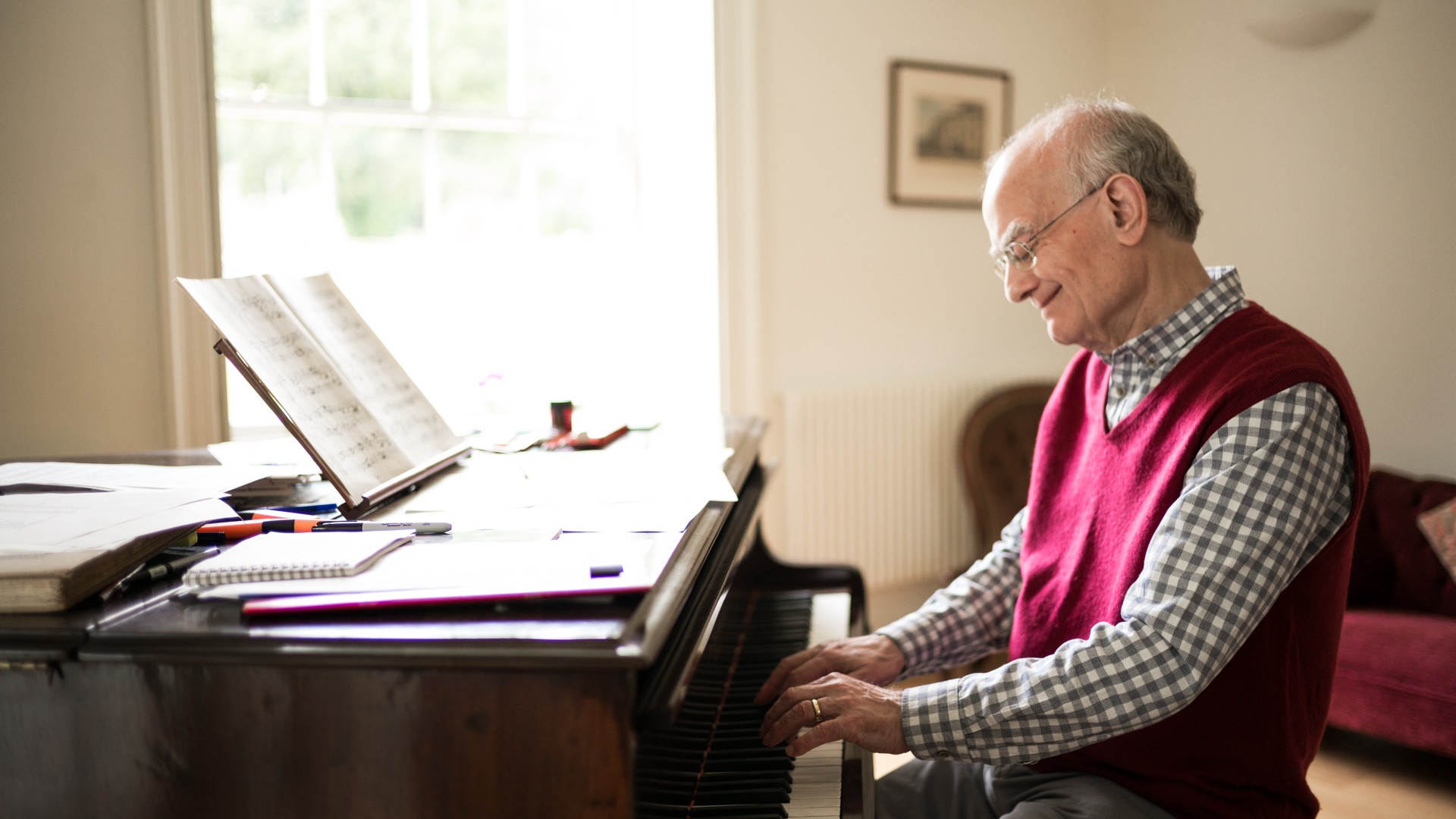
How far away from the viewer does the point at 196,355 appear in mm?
2613

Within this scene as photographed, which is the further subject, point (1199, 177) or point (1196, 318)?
point (1199, 177)

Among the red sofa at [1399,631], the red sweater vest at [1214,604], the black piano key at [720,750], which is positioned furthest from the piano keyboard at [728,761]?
the red sofa at [1399,631]

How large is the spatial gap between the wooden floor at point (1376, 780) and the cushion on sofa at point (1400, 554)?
418 millimetres

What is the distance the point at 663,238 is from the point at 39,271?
1737 millimetres

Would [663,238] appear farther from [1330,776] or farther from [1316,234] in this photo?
[1330,776]

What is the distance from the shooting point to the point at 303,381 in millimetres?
1196

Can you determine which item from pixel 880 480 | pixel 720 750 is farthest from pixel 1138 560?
pixel 880 480

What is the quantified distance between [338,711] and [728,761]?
0.52 m

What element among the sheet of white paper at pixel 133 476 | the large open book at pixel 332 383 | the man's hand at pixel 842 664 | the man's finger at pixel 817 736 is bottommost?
the man's hand at pixel 842 664

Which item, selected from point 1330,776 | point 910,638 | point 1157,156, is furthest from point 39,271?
point 1330,776

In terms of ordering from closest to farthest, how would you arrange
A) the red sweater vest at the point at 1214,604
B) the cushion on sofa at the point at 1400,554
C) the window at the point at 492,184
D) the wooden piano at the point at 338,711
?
the wooden piano at the point at 338,711 < the red sweater vest at the point at 1214,604 < the cushion on sofa at the point at 1400,554 < the window at the point at 492,184

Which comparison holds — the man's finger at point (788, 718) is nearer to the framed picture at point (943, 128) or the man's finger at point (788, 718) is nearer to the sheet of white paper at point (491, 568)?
the sheet of white paper at point (491, 568)

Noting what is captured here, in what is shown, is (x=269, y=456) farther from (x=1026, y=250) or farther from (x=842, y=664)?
(x=1026, y=250)

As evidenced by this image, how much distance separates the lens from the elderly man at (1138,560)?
3.55ft
